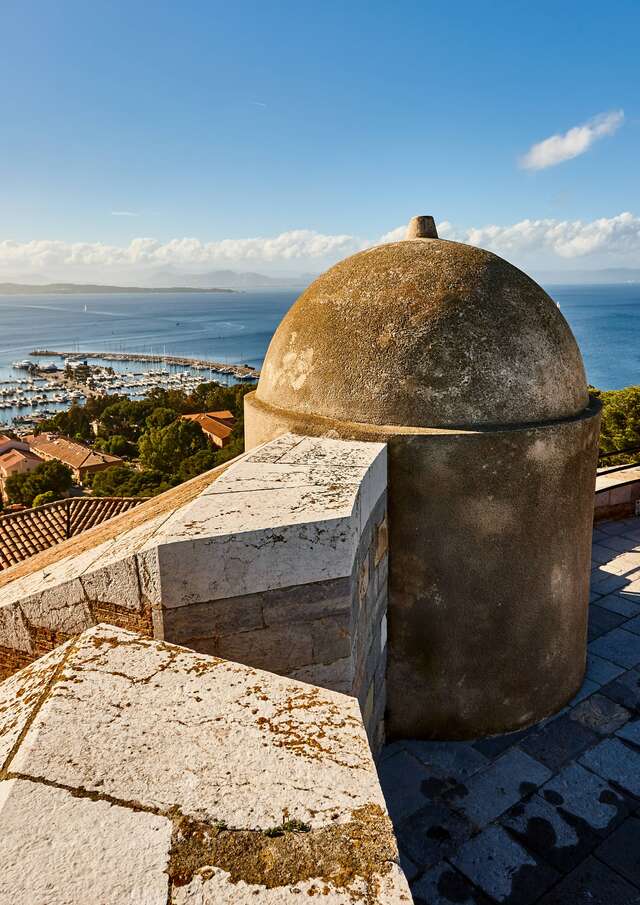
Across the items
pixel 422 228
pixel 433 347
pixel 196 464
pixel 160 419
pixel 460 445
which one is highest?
pixel 422 228

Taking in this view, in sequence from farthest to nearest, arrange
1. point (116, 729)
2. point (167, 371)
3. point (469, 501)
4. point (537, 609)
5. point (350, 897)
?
point (167, 371), point (537, 609), point (469, 501), point (116, 729), point (350, 897)

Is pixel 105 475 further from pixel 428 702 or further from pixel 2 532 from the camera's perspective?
pixel 428 702

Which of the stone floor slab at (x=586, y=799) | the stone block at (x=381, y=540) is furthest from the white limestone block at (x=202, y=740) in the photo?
the stone floor slab at (x=586, y=799)

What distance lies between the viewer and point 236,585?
2760mm

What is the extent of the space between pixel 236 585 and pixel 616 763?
354 cm

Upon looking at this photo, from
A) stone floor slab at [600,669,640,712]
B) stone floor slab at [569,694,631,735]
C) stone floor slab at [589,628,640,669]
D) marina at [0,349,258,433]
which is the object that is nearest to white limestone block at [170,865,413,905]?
stone floor slab at [569,694,631,735]

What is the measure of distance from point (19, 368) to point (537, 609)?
466 ft

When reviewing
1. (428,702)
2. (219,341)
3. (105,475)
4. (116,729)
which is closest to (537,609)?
(428,702)

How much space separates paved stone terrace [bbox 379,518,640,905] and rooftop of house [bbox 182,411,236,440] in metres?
37.1

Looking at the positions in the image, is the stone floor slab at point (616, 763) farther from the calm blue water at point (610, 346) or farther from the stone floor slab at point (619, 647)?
the calm blue water at point (610, 346)

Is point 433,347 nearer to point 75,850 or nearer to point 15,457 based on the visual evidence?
point 75,850

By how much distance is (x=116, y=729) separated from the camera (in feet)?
5.57

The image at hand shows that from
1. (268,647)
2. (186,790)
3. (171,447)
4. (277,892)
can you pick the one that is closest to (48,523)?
(268,647)

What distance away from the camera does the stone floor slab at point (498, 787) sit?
4037mm
